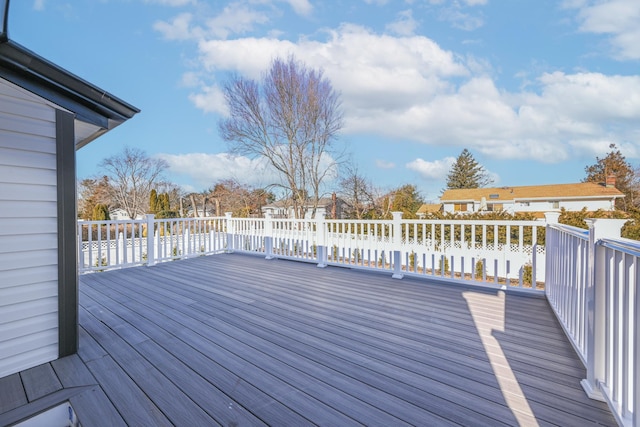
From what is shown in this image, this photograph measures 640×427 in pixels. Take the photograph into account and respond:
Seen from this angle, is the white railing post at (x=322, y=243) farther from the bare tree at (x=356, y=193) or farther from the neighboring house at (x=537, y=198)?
the neighboring house at (x=537, y=198)

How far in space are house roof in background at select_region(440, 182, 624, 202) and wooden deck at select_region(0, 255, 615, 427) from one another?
74.6 ft

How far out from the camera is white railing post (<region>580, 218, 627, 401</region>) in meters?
1.53

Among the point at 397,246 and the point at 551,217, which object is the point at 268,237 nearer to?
the point at 397,246

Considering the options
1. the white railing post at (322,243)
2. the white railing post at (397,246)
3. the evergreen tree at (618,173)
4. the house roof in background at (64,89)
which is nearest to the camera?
the house roof in background at (64,89)

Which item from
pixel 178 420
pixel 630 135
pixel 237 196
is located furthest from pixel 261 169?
pixel 630 135

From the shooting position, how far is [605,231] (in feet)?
5.08

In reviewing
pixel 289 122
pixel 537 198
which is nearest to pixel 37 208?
pixel 289 122

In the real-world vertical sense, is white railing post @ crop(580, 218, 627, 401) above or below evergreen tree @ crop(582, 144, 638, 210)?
below

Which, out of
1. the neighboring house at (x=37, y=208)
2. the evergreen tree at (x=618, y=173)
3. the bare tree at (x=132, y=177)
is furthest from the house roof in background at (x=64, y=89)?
the evergreen tree at (x=618, y=173)

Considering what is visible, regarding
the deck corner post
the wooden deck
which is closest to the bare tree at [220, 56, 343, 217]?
the deck corner post

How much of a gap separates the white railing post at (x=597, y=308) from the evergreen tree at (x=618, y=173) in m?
26.1

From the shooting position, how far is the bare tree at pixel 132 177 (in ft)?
55.4

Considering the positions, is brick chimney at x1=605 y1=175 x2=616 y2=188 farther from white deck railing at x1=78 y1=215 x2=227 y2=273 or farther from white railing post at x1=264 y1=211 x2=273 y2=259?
white deck railing at x1=78 y1=215 x2=227 y2=273

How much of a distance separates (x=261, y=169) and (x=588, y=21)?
10.9 m
